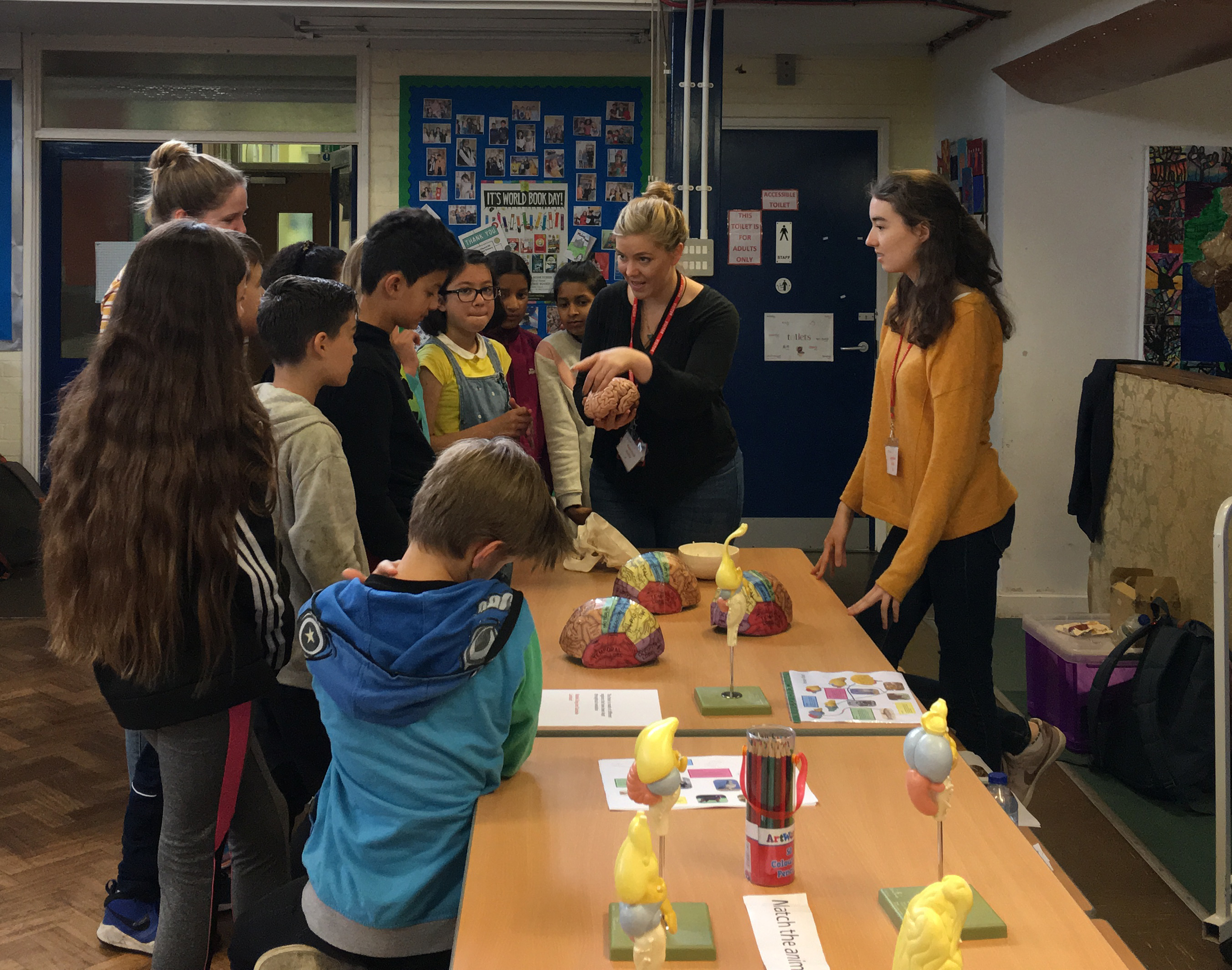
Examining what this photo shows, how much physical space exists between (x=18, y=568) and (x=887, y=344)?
197 inches

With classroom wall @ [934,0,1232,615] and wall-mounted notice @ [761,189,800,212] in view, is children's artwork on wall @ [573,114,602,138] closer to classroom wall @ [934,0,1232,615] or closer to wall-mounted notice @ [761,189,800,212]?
wall-mounted notice @ [761,189,800,212]

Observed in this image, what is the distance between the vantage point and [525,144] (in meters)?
6.12

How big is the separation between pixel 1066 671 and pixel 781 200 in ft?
11.3

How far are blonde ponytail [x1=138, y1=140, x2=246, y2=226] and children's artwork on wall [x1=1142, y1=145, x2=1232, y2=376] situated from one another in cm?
383

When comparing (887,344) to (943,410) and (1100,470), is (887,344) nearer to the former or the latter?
(943,410)

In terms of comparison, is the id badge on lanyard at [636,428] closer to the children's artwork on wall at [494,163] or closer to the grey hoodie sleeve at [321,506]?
the grey hoodie sleeve at [321,506]

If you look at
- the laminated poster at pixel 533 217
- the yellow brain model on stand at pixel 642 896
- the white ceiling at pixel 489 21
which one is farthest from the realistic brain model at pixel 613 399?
the laminated poster at pixel 533 217

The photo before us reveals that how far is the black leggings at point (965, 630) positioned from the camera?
244 centimetres

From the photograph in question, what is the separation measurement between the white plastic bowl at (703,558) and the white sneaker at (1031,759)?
2.61 feet

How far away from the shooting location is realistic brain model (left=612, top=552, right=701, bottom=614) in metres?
2.35

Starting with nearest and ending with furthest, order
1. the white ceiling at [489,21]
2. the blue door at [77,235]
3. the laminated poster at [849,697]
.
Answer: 1. the laminated poster at [849,697]
2. the white ceiling at [489,21]
3. the blue door at [77,235]

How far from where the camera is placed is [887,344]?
254cm

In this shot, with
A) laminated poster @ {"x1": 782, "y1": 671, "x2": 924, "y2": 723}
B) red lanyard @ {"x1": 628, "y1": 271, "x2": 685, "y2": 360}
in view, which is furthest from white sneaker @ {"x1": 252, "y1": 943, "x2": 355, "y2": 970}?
red lanyard @ {"x1": 628, "y1": 271, "x2": 685, "y2": 360}

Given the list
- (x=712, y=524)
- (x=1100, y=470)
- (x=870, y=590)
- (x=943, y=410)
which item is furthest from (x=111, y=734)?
(x=1100, y=470)
